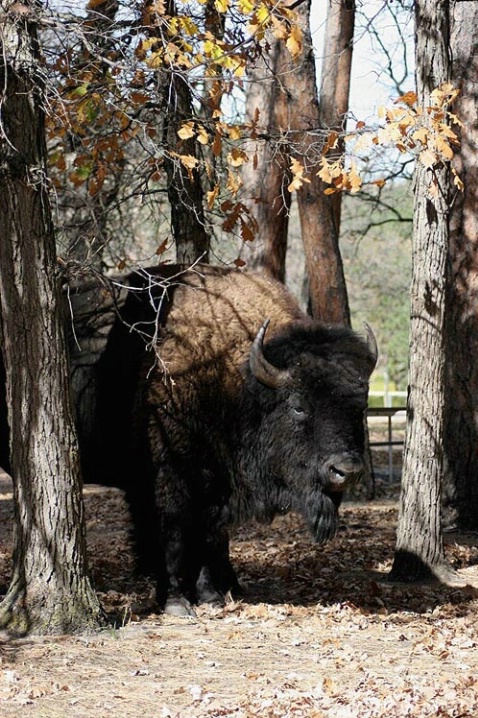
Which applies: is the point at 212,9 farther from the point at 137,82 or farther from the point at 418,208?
the point at 418,208

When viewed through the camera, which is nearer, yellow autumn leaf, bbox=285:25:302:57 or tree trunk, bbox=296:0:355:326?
yellow autumn leaf, bbox=285:25:302:57

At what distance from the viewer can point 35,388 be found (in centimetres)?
701

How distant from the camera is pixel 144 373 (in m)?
8.43

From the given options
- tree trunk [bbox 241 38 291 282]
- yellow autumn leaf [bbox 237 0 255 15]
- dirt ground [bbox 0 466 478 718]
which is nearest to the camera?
dirt ground [bbox 0 466 478 718]

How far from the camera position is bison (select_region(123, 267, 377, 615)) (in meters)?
8.08

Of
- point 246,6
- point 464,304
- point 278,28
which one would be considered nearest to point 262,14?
point 246,6

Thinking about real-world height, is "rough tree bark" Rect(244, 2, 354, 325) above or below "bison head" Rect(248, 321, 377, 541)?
above

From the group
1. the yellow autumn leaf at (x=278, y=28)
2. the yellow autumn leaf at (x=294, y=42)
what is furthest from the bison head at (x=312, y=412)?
the yellow autumn leaf at (x=278, y=28)

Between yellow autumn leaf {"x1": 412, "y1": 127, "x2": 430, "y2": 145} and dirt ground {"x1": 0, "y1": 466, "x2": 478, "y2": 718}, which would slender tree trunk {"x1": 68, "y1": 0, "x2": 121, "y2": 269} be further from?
dirt ground {"x1": 0, "y1": 466, "x2": 478, "y2": 718}

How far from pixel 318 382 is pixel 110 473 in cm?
214

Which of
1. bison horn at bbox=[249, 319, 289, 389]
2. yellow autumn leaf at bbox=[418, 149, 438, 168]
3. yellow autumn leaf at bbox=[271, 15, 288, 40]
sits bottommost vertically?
bison horn at bbox=[249, 319, 289, 389]

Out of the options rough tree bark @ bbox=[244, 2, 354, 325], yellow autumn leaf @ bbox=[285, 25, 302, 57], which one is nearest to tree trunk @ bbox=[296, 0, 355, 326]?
rough tree bark @ bbox=[244, 2, 354, 325]

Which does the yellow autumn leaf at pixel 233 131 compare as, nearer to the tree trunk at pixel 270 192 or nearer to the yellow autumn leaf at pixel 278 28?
the yellow autumn leaf at pixel 278 28

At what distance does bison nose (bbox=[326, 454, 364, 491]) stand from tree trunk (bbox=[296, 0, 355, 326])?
564 cm
